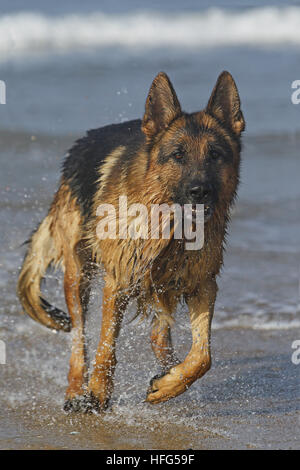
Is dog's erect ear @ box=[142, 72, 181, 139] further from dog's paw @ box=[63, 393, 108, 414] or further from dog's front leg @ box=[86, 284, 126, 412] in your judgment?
dog's paw @ box=[63, 393, 108, 414]

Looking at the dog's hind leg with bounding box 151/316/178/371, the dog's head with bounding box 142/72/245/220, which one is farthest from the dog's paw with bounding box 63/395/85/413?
the dog's head with bounding box 142/72/245/220

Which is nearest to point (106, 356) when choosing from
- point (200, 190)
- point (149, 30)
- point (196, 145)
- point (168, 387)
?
point (168, 387)

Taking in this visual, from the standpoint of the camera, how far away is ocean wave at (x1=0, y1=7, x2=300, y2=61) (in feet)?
56.5

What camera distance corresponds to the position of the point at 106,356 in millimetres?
4230

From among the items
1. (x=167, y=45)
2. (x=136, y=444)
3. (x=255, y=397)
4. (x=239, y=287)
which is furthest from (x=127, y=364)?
(x=167, y=45)

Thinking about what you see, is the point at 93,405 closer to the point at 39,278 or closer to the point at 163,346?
the point at 163,346

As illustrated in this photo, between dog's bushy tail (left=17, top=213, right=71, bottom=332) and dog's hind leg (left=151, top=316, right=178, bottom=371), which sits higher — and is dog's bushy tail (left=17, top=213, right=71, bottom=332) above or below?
above

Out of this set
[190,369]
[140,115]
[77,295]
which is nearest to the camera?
[190,369]

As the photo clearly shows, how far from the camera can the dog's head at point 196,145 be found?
12.8 feet

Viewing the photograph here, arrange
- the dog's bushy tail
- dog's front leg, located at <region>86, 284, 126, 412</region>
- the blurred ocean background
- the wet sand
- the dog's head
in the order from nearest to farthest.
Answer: the wet sand, the dog's head, dog's front leg, located at <region>86, 284, 126, 412</region>, the dog's bushy tail, the blurred ocean background

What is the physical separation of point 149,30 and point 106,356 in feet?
49.7

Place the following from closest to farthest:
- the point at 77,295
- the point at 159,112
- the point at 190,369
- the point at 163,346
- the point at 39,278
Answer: the point at 190,369 < the point at 159,112 < the point at 77,295 < the point at 163,346 < the point at 39,278

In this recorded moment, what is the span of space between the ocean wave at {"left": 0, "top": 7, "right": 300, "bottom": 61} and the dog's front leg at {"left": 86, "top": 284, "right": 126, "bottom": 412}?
1324cm
